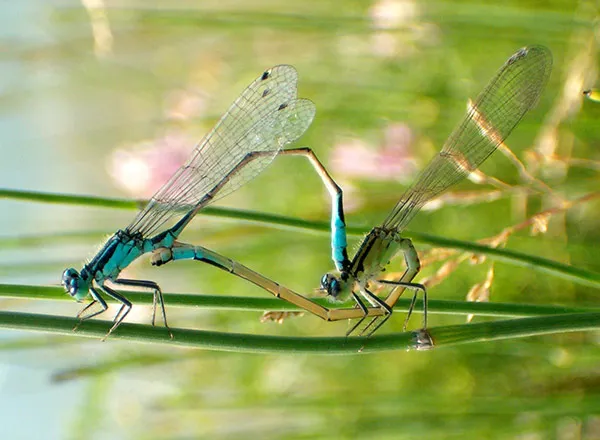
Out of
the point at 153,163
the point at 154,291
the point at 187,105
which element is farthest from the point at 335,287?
the point at 187,105

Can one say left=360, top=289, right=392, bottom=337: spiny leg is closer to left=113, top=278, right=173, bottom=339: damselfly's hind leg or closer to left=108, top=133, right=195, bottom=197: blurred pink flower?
left=113, top=278, right=173, bottom=339: damselfly's hind leg

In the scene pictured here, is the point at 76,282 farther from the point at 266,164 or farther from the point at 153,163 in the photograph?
the point at 153,163

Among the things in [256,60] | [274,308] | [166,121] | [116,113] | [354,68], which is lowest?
[274,308]

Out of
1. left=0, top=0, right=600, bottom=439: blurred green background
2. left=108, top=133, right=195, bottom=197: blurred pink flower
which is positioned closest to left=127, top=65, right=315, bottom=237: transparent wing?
left=0, top=0, right=600, bottom=439: blurred green background

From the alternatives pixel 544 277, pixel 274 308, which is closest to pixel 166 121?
pixel 544 277

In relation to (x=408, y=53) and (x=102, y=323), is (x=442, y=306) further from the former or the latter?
(x=408, y=53)
